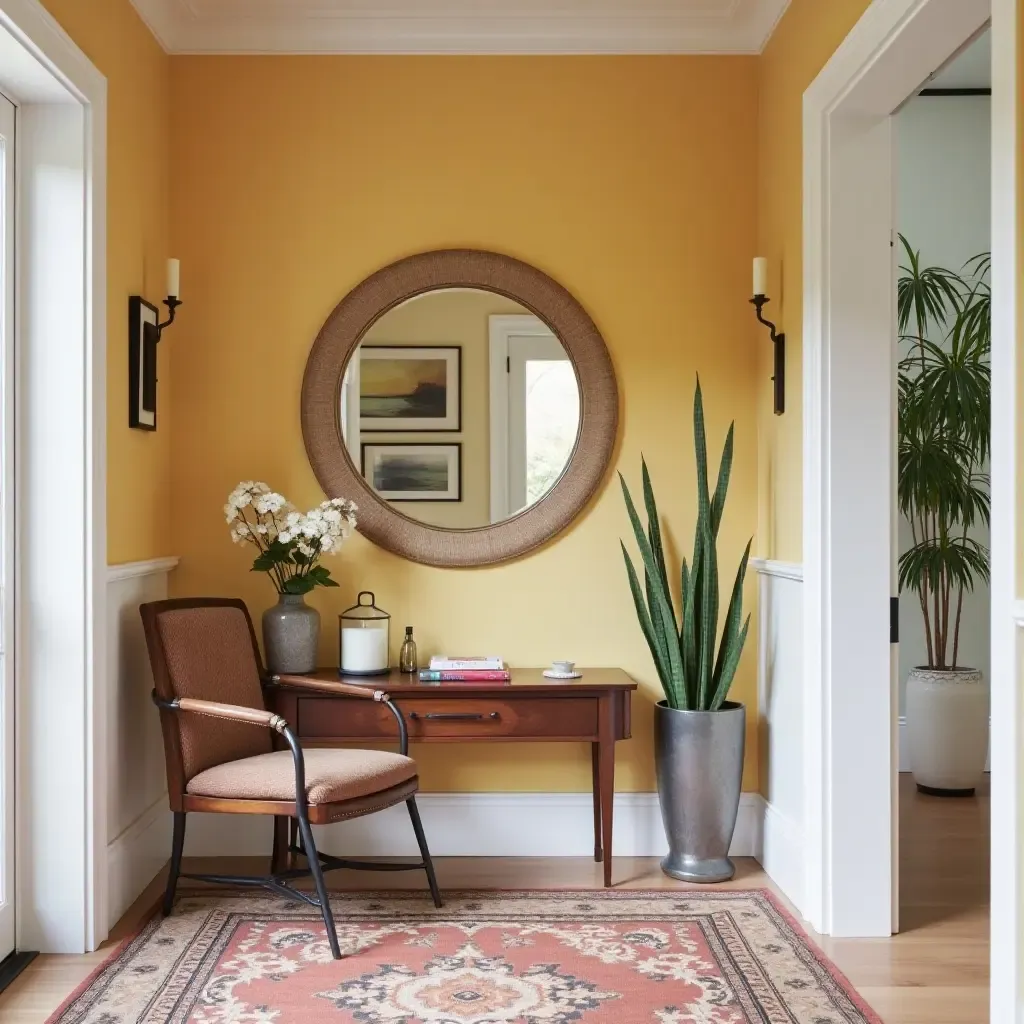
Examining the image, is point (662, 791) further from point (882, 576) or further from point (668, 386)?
point (668, 386)

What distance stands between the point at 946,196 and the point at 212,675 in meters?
3.89

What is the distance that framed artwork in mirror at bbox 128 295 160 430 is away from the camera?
3.35 metres

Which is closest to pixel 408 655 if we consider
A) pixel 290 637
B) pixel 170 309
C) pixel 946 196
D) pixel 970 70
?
pixel 290 637

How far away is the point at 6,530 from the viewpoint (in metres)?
2.84

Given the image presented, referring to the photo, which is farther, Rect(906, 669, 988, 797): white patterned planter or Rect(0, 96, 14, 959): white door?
Rect(906, 669, 988, 797): white patterned planter

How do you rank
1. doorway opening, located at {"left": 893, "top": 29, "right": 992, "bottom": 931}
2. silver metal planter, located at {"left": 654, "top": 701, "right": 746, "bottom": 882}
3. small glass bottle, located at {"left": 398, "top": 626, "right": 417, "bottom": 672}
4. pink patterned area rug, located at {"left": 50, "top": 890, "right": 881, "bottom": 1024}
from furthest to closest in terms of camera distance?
doorway opening, located at {"left": 893, "top": 29, "right": 992, "bottom": 931}, small glass bottle, located at {"left": 398, "top": 626, "right": 417, "bottom": 672}, silver metal planter, located at {"left": 654, "top": 701, "right": 746, "bottom": 882}, pink patterned area rug, located at {"left": 50, "top": 890, "right": 881, "bottom": 1024}

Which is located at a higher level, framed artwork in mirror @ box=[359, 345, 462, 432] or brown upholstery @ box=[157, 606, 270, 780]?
framed artwork in mirror @ box=[359, 345, 462, 432]

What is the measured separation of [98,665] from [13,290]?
0.99 metres

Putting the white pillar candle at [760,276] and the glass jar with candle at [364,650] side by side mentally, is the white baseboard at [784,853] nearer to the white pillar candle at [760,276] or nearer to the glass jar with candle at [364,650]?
the glass jar with candle at [364,650]

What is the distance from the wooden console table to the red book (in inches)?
1.2

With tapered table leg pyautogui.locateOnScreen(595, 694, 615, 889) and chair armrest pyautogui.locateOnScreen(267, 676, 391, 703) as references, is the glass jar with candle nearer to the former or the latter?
chair armrest pyautogui.locateOnScreen(267, 676, 391, 703)

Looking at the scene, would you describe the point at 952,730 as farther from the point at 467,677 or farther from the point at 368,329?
the point at 368,329

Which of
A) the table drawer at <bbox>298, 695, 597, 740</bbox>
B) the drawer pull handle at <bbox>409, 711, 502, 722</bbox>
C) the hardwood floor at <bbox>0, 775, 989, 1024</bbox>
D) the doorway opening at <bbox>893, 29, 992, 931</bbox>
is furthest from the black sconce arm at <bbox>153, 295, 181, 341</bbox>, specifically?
the doorway opening at <bbox>893, 29, 992, 931</bbox>

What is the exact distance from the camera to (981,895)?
11.1ft
